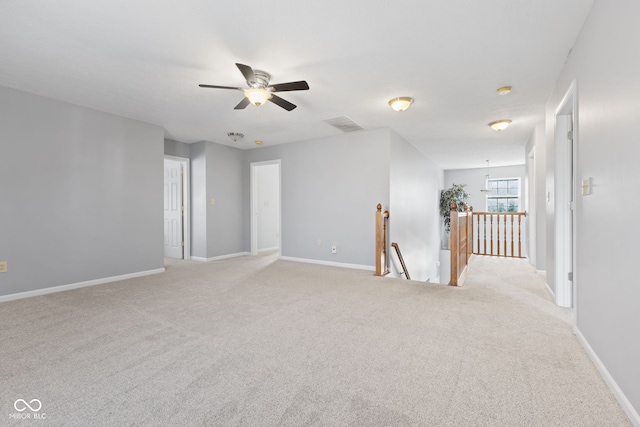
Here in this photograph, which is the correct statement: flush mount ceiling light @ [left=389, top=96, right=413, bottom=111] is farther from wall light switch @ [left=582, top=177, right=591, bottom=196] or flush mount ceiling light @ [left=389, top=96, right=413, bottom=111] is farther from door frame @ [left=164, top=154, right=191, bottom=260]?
door frame @ [left=164, top=154, right=191, bottom=260]

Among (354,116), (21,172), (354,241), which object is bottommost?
(354,241)

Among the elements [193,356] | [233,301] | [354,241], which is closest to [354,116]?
[354,241]

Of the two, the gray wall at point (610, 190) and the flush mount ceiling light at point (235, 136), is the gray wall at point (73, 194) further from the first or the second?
the gray wall at point (610, 190)

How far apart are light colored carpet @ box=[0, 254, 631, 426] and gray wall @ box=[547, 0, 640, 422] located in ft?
0.92

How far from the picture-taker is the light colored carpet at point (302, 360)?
1.46m

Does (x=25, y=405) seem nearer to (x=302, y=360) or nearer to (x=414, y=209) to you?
(x=302, y=360)

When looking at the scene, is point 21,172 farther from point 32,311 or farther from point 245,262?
point 245,262

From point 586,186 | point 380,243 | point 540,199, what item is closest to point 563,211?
point 586,186

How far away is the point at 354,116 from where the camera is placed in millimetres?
4391

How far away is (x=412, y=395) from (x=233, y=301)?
7.23 feet

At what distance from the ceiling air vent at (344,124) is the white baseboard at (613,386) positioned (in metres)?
3.66

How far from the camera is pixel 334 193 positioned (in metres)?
5.50

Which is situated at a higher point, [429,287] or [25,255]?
[25,255]

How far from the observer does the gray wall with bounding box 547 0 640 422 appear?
1415mm
